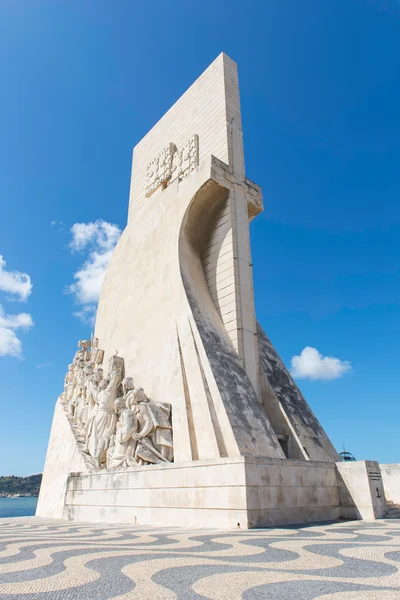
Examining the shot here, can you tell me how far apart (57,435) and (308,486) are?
754cm

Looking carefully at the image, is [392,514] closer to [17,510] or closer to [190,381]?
[190,381]

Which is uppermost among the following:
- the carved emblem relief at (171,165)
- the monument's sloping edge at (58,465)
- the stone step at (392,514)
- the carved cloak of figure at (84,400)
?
the carved emblem relief at (171,165)

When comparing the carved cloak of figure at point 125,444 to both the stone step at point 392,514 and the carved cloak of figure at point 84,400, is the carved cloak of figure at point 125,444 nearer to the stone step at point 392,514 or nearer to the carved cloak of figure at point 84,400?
the carved cloak of figure at point 84,400

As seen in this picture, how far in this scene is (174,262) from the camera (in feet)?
29.0

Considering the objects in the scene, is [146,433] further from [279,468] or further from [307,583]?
[307,583]

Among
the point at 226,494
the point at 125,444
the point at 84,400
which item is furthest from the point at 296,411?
the point at 84,400

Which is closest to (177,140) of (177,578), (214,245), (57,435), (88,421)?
(214,245)

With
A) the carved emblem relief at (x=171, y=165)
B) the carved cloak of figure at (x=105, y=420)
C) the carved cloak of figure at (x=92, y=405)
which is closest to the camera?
the carved cloak of figure at (x=105, y=420)

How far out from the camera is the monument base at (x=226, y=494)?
5.19 metres

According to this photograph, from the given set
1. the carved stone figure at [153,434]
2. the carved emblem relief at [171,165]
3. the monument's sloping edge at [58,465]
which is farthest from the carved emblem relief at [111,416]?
the carved emblem relief at [171,165]

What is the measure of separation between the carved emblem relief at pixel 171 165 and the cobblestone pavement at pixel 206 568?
25.7 ft

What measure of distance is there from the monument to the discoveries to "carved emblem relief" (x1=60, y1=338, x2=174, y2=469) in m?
0.03

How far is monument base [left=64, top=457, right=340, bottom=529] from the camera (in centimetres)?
519

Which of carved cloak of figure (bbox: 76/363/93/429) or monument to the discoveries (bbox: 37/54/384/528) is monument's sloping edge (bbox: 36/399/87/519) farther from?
carved cloak of figure (bbox: 76/363/93/429)
